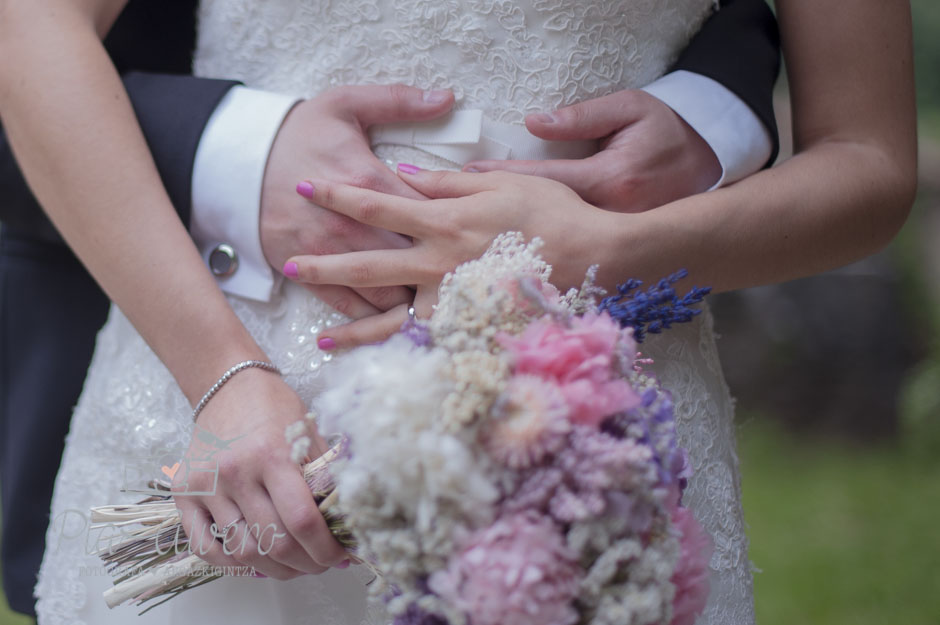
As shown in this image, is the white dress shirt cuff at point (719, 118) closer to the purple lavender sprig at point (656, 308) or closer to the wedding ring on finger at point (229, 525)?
the purple lavender sprig at point (656, 308)

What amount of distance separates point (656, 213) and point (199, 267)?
2.07ft

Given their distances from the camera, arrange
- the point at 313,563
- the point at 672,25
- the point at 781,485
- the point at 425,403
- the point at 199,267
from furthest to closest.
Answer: the point at 781,485 → the point at 672,25 → the point at 199,267 → the point at 313,563 → the point at 425,403

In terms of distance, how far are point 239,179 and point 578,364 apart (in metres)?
0.65

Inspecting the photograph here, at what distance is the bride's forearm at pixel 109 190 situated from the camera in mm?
1107

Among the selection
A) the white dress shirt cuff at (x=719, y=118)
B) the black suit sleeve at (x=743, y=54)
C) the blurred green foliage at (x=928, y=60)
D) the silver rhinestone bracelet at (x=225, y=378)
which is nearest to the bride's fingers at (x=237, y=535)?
the silver rhinestone bracelet at (x=225, y=378)

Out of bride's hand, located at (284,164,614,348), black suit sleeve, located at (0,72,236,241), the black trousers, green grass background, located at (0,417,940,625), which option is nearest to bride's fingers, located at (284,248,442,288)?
bride's hand, located at (284,164,614,348)

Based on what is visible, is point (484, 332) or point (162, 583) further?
point (162, 583)

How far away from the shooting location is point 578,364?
2.40ft

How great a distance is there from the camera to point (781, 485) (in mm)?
4391

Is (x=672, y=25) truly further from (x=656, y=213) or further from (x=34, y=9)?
(x=34, y=9)

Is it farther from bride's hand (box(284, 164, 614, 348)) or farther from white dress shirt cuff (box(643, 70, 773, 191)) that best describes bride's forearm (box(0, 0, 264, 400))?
white dress shirt cuff (box(643, 70, 773, 191))

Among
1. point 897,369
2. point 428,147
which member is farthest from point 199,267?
point 897,369

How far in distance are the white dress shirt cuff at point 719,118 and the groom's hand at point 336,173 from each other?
34cm

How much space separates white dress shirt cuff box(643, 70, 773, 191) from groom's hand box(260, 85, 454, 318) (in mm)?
338
